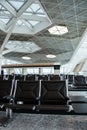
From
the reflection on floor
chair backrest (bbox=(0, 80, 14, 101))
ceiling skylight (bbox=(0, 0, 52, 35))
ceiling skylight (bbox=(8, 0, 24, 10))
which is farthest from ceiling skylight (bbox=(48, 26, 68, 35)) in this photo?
the reflection on floor

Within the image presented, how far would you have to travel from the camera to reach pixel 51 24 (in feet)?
55.2

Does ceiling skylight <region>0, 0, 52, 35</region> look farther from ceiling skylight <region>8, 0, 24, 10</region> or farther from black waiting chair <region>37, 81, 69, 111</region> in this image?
black waiting chair <region>37, 81, 69, 111</region>

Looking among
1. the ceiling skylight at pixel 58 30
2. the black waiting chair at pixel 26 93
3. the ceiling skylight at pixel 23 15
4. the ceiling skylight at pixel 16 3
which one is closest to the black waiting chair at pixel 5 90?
the black waiting chair at pixel 26 93

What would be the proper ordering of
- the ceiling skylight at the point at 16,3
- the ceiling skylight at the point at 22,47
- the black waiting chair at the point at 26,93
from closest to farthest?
the black waiting chair at the point at 26,93
the ceiling skylight at the point at 16,3
the ceiling skylight at the point at 22,47

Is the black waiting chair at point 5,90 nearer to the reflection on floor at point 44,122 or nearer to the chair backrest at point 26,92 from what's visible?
the chair backrest at point 26,92

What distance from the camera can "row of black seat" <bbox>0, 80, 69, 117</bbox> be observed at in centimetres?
547

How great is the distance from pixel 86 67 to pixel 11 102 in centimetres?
4063

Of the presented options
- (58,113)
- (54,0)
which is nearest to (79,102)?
(58,113)

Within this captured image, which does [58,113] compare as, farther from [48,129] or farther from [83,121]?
[48,129]

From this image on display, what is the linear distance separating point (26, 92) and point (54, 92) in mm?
816

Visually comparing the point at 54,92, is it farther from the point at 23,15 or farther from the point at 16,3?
the point at 23,15

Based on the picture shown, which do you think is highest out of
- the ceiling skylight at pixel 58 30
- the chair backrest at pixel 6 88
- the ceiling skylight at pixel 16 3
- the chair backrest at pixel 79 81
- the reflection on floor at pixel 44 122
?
the ceiling skylight at pixel 16 3

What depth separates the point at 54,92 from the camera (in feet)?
18.4

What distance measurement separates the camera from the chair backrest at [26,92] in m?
5.61
